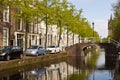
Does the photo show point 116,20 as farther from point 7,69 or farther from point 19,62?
point 7,69

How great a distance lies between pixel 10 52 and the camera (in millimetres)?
44969

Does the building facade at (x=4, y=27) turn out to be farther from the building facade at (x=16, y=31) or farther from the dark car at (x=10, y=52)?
the dark car at (x=10, y=52)

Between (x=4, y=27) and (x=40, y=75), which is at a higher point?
(x=4, y=27)

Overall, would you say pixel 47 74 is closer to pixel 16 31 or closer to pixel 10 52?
pixel 10 52

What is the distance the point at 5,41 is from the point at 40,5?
27.3 feet

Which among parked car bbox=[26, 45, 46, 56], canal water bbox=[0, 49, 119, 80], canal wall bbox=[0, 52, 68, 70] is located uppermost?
parked car bbox=[26, 45, 46, 56]

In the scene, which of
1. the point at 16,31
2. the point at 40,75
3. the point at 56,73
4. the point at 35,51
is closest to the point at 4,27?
the point at 16,31

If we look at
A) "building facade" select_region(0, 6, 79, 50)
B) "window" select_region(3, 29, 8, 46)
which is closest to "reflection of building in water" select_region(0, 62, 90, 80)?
"building facade" select_region(0, 6, 79, 50)

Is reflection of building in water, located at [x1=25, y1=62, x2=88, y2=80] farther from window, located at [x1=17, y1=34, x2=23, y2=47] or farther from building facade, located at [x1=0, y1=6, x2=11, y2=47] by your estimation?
window, located at [x1=17, y1=34, x2=23, y2=47]

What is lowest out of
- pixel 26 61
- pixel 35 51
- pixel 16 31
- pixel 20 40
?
pixel 26 61

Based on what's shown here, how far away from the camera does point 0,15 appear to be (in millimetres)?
57406

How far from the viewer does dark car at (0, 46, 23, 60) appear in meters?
43.4

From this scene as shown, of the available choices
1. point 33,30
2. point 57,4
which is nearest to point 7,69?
point 57,4

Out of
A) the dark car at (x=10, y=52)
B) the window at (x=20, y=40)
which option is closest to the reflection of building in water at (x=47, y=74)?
the dark car at (x=10, y=52)
